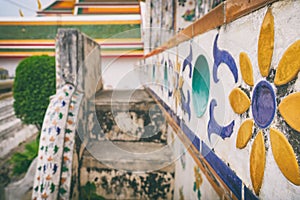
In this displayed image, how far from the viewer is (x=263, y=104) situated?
0.59 metres

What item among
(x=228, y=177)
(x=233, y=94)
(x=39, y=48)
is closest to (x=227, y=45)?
(x=233, y=94)

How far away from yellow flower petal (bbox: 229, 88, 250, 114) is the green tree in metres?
4.39

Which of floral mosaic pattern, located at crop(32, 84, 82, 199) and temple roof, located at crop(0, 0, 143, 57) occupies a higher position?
temple roof, located at crop(0, 0, 143, 57)

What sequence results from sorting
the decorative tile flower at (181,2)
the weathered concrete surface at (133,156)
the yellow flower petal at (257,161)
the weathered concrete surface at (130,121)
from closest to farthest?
the yellow flower petal at (257,161) < the weathered concrete surface at (133,156) < the weathered concrete surface at (130,121) < the decorative tile flower at (181,2)

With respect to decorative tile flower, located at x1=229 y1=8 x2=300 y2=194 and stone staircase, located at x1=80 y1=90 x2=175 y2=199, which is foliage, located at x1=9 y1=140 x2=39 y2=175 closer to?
stone staircase, located at x1=80 y1=90 x2=175 y2=199

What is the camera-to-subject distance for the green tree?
4617 millimetres

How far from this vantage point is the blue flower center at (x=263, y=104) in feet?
1.82

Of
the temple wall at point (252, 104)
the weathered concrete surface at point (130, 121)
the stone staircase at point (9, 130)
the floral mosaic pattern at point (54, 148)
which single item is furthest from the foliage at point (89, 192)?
the stone staircase at point (9, 130)

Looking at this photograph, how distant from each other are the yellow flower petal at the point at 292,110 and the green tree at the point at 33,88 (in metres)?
4.63

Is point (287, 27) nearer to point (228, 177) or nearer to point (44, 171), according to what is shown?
point (228, 177)

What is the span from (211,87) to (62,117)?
1422 millimetres

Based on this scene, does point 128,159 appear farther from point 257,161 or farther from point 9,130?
point 9,130

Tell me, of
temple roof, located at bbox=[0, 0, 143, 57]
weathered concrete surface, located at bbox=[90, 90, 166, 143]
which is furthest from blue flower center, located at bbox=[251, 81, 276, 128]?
temple roof, located at bbox=[0, 0, 143, 57]

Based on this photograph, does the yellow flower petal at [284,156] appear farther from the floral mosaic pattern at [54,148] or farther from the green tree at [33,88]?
the green tree at [33,88]
